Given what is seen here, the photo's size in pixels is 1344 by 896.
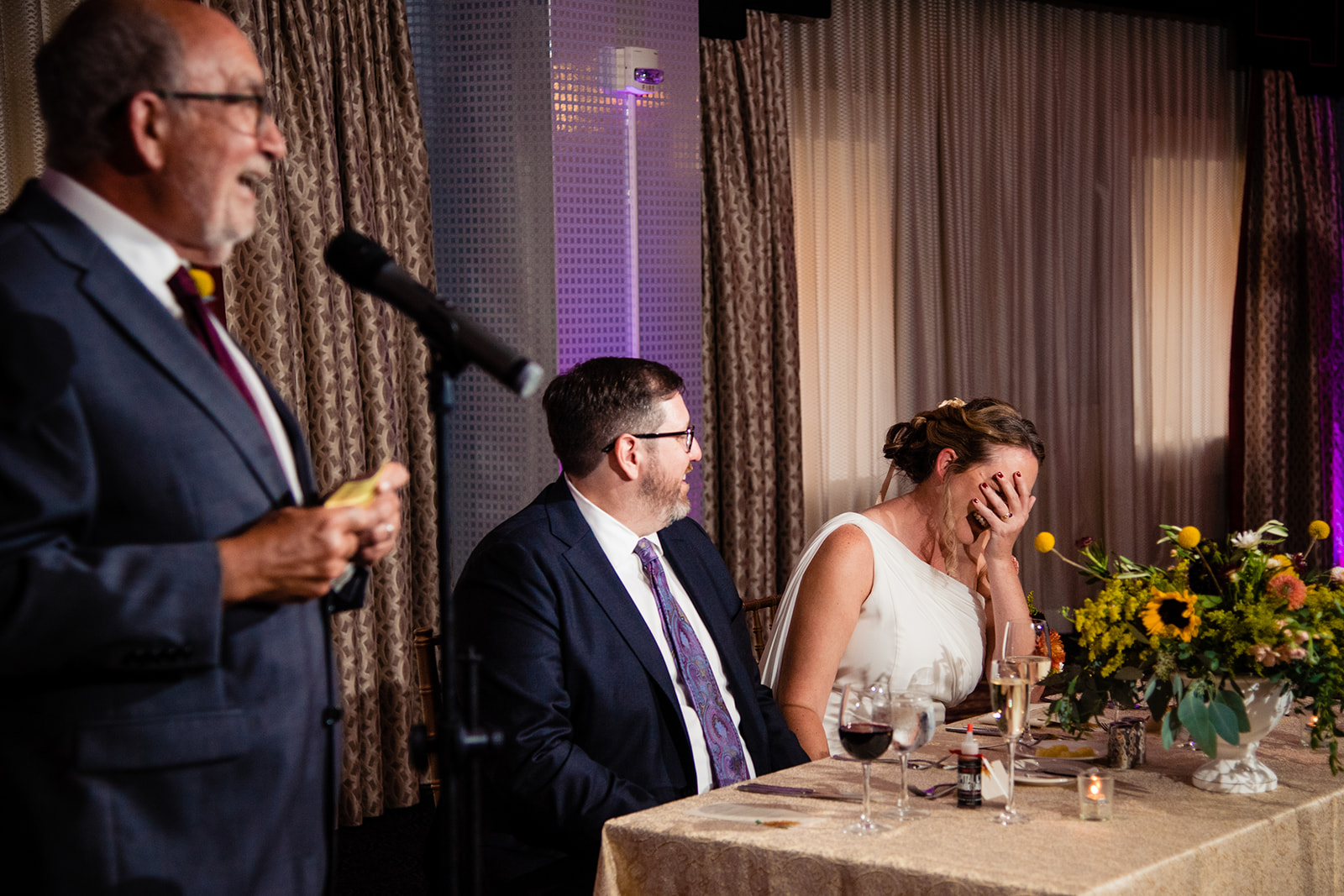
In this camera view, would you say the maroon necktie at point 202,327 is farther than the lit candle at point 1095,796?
No

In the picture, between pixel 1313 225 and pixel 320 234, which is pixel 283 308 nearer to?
pixel 320 234

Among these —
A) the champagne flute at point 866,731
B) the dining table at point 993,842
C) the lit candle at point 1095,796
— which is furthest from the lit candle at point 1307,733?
the champagne flute at point 866,731

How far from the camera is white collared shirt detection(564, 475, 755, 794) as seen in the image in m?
2.30

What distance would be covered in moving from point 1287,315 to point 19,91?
5.83 meters

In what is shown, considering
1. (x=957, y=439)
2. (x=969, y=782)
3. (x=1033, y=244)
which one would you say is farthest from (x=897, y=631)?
(x=1033, y=244)

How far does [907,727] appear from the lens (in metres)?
1.79

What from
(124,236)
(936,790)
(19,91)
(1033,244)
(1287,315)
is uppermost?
(19,91)

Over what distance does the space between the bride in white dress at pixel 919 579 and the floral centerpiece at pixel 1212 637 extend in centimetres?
67

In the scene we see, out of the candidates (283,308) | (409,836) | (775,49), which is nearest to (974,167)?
(775,49)

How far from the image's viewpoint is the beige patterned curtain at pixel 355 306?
385cm

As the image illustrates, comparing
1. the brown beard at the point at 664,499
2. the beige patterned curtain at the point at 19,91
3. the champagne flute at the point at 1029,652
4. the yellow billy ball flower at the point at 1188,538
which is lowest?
the champagne flute at the point at 1029,652

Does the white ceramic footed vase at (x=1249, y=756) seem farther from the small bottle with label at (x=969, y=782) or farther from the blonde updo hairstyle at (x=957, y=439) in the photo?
the blonde updo hairstyle at (x=957, y=439)

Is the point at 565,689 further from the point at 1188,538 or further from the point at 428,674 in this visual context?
the point at 1188,538

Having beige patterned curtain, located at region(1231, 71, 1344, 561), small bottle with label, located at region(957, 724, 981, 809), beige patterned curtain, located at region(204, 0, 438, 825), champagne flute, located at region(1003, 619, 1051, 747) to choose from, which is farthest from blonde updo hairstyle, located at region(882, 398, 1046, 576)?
beige patterned curtain, located at region(1231, 71, 1344, 561)
